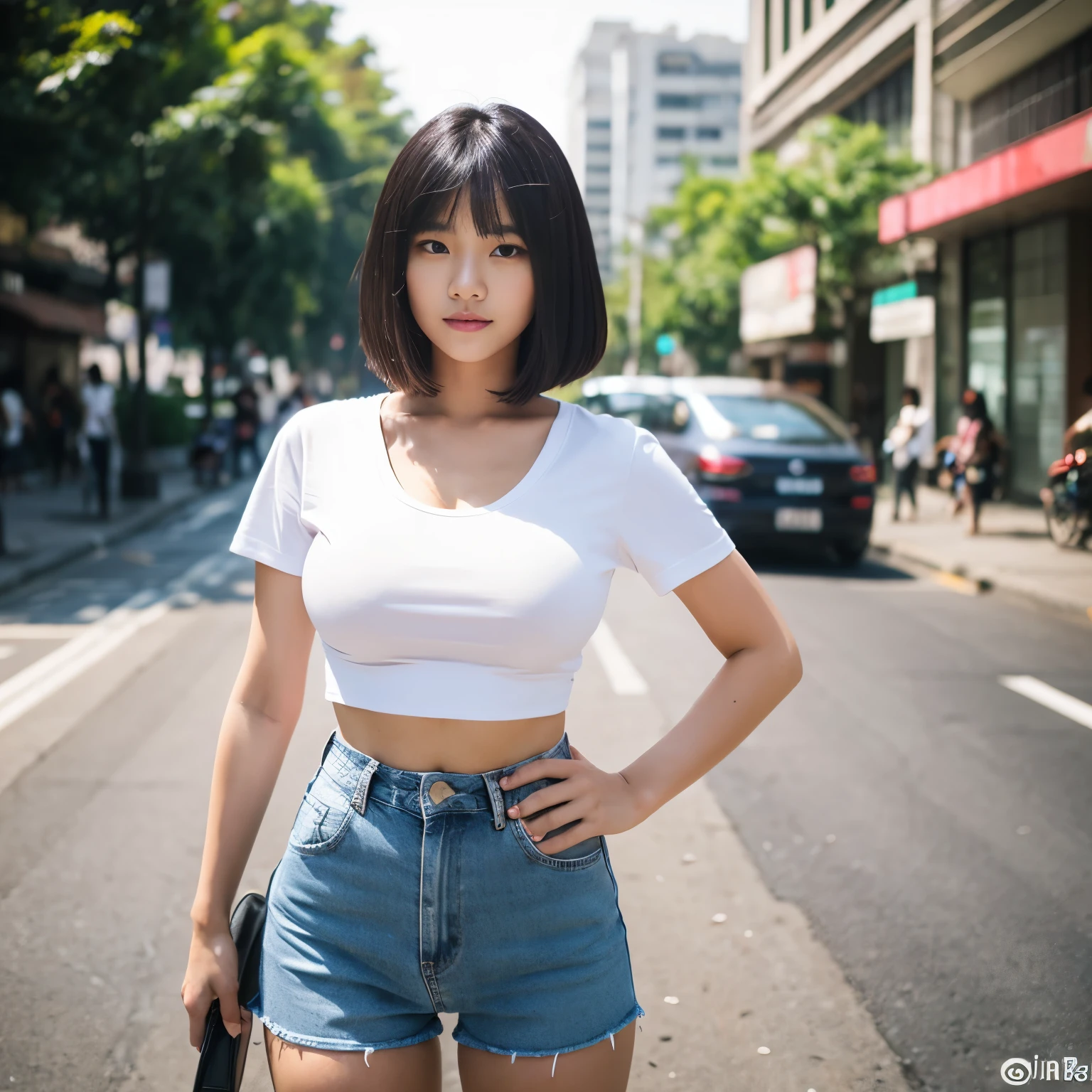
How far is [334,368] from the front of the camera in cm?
7594

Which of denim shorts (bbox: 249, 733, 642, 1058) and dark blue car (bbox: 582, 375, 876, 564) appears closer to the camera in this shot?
denim shorts (bbox: 249, 733, 642, 1058)

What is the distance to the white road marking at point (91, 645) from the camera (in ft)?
24.4

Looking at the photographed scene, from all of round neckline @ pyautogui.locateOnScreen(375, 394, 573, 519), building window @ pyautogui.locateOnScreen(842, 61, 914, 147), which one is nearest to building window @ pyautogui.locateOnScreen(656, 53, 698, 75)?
building window @ pyautogui.locateOnScreen(842, 61, 914, 147)

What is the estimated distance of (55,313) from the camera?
27.0 meters

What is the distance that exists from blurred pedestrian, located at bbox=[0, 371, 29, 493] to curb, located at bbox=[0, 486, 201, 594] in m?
2.21

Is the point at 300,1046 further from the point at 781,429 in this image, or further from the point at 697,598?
the point at 781,429

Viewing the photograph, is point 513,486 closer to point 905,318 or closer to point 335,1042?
point 335,1042

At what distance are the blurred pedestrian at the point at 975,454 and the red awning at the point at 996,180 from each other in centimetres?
290

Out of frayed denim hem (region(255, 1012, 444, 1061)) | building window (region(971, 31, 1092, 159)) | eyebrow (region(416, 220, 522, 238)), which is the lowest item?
frayed denim hem (region(255, 1012, 444, 1061))

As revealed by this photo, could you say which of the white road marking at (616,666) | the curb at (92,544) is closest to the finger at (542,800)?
the white road marking at (616,666)

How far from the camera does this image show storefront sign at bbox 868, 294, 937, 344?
21.5 meters

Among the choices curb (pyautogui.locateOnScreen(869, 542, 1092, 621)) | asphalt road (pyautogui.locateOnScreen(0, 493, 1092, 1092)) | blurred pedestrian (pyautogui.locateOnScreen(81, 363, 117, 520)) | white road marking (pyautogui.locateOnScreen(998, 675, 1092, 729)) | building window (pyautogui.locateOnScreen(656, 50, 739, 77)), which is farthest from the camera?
building window (pyautogui.locateOnScreen(656, 50, 739, 77))

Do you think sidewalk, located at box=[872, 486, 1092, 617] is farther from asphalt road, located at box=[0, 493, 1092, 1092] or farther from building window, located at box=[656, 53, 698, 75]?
building window, located at box=[656, 53, 698, 75]

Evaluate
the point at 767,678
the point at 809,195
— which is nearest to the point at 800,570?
the point at 767,678
